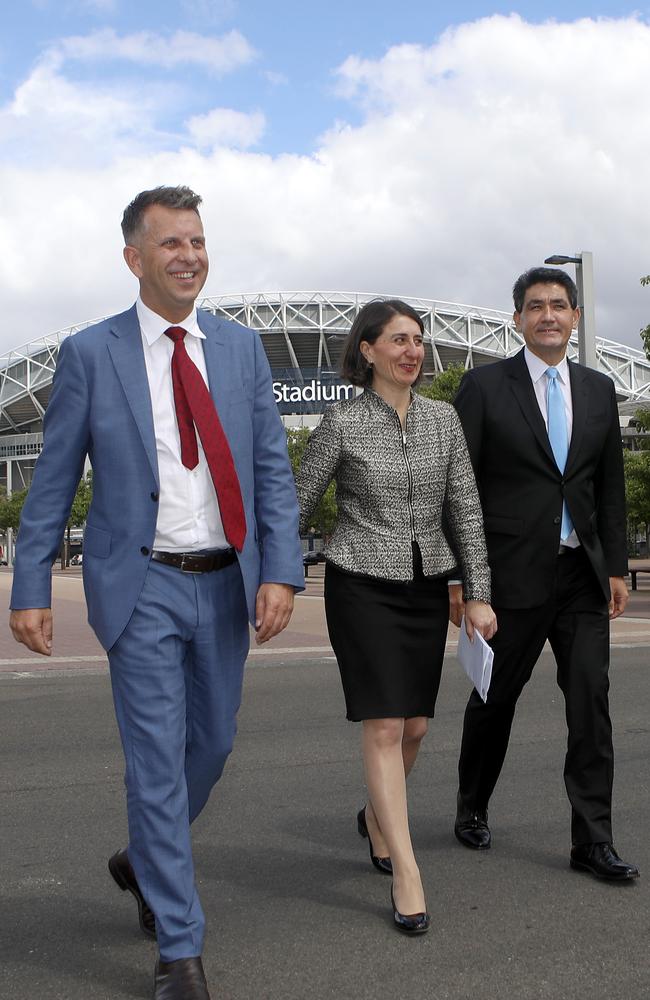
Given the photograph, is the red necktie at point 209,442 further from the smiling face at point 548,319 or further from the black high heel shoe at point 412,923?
the smiling face at point 548,319

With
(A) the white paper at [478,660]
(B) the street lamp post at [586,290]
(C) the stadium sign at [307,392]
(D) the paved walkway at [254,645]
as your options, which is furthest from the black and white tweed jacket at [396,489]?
(C) the stadium sign at [307,392]

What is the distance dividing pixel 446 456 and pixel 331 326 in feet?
291

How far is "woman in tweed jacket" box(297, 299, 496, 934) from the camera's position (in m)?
3.59

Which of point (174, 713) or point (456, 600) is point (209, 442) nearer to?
point (174, 713)

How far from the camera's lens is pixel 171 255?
3193 millimetres

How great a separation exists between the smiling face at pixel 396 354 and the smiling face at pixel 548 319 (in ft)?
1.84

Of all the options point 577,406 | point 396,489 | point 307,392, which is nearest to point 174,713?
point 396,489

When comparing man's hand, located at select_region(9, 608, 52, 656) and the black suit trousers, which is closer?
man's hand, located at select_region(9, 608, 52, 656)

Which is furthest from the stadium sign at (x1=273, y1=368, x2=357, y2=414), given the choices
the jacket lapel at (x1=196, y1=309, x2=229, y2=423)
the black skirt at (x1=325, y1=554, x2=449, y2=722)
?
the jacket lapel at (x1=196, y1=309, x2=229, y2=423)

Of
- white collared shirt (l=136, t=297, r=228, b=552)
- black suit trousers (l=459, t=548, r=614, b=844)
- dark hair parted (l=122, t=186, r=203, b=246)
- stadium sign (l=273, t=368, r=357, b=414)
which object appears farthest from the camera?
stadium sign (l=273, t=368, r=357, b=414)

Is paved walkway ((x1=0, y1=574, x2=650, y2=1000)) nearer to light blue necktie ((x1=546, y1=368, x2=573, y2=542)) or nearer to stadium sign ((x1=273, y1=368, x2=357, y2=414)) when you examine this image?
light blue necktie ((x1=546, y1=368, x2=573, y2=542))

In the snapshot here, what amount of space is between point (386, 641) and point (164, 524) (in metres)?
0.89

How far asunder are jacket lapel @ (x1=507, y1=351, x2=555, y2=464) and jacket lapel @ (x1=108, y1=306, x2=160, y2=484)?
1.53 metres

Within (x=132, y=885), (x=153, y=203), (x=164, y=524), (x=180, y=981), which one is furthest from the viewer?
(x=132, y=885)
